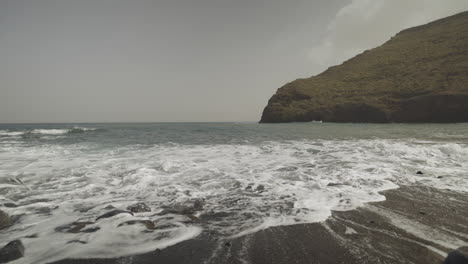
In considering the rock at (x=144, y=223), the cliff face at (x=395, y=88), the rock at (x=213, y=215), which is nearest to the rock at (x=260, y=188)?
the rock at (x=213, y=215)

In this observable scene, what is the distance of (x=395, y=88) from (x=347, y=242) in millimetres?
67310

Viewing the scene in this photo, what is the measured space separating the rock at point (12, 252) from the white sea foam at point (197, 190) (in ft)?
0.48

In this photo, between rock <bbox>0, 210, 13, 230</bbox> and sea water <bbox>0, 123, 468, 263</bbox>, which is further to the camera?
rock <bbox>0, 210, 13, 230</bbox>

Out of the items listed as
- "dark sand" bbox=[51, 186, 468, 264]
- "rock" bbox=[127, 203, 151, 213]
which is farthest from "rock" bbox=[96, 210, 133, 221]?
"dark sand" bbox=[51, 186, 468, 264]

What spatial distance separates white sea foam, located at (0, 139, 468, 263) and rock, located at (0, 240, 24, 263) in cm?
15

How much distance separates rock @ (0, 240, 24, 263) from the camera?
2.53 m

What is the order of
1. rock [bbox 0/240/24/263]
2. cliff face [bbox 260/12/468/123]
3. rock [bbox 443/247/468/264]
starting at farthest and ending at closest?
cliff face [bbox 260/12/468/123] < rock [bbox 0/240/24/263] < rock [bbox 443/247/468/264]

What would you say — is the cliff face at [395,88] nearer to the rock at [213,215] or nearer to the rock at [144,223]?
the rock at [213,215]

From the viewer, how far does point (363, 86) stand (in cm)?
6412

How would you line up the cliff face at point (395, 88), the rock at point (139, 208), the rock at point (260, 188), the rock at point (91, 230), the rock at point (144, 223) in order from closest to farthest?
the rock at point (91, 230)
the rock at point (144, 223)
the rock at point (139, 208)
the rock at point (260, 188)
the cliff face at point (395, 88)

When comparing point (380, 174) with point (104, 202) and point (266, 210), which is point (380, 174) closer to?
point (266, 210)

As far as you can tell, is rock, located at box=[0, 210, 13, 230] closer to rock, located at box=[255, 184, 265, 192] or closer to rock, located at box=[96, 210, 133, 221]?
rock, located at box=[96, 210, 133, 221]

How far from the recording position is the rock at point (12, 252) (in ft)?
8.29

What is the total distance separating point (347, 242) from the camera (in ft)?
9.32
